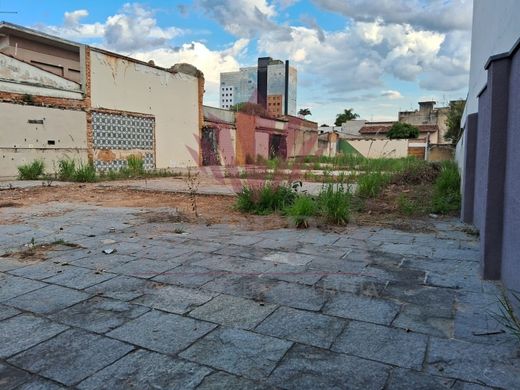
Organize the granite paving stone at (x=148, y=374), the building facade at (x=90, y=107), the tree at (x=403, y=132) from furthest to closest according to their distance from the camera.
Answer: the tree at (x=403, y=132), the building facade at (x=90, y=107), the granite paving stone at (x=148, y=374)

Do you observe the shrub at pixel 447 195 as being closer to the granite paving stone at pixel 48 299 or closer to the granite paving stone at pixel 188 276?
the granite paving stone at pixel 188 276

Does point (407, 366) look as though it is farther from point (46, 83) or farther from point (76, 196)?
point (46, 83)

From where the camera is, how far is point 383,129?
43.0 metres

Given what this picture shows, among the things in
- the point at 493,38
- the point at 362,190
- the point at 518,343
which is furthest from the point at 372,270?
the point at 362,190

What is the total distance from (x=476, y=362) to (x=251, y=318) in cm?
107

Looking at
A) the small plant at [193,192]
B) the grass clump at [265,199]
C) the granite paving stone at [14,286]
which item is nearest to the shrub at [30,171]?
the small plant at [193,192]

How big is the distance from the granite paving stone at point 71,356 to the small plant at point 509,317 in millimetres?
1809

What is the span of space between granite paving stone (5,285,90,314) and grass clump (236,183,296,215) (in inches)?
134

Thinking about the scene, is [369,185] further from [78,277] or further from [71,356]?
[71,356]

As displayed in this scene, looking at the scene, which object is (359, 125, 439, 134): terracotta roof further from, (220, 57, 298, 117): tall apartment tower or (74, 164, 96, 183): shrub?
(74, 164, 96, 183): shrub

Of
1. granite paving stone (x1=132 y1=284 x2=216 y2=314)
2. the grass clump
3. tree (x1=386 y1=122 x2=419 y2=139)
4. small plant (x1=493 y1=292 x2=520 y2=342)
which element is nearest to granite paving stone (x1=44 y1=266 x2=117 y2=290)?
granite paving stone (x1=132 y1=284 x2=216 y2=314)

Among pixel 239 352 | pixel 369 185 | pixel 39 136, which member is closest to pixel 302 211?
pixel 369 185

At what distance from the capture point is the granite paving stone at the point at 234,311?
7.37ft

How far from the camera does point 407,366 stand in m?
1.78
